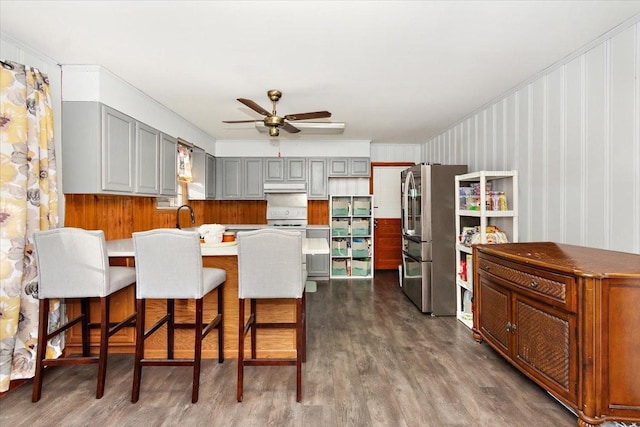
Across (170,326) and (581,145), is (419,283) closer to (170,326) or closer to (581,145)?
(581,145)

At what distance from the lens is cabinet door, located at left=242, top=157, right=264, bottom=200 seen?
17.1 feet

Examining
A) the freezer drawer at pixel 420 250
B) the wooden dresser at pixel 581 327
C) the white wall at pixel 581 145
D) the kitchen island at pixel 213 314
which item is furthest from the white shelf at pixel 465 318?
the kitchen island at pixel 213 314

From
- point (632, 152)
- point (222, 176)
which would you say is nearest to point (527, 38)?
point (632, 152)

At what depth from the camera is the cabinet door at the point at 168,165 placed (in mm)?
3453

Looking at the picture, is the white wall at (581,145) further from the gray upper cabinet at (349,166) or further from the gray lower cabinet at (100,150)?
the gray lower cabinet at (100,150)

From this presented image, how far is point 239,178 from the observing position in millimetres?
5207

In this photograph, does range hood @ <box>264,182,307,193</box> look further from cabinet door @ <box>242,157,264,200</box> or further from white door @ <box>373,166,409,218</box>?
white door @ <box>373,166,409,218</box>

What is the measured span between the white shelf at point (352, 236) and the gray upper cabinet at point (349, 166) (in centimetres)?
38

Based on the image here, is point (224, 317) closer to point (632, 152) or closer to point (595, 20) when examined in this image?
point (632, 152)

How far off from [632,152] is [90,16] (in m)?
3.40

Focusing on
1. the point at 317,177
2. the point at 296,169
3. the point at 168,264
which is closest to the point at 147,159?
the point at 168,264

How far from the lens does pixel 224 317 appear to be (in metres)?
Result: 2.47

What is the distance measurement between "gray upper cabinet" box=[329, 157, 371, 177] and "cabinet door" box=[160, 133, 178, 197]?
8.01 ft

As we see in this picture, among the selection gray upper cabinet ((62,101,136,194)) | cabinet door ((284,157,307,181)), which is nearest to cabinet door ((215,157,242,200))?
cabinet door ((284,157,307,181))
